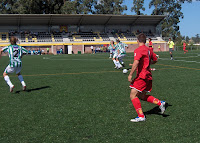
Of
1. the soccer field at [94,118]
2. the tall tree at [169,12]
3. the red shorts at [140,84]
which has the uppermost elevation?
the tall tree at [169,12]

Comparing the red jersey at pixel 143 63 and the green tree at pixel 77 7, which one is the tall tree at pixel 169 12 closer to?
the green tree at pixel 77 7

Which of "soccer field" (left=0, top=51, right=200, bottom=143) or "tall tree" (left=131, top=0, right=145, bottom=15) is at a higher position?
"tall tree" (left=131, top=0, right=145, bottom=15)

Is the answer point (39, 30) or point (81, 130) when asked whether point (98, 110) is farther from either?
point (39, 30)

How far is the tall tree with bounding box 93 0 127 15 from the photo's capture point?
7562cm

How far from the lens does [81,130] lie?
434cm

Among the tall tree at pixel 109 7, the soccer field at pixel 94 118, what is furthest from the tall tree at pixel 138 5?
the soccer field at pixel 94 118

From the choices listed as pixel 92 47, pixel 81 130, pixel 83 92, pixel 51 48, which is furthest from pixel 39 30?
pixel 81 130

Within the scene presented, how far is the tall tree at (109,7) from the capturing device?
75.6 metres

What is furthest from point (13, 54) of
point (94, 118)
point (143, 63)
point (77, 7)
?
point (77, 7)

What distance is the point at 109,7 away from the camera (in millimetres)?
76500

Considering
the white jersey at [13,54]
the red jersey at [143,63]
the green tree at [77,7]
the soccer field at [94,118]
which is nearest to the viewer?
the soccer field at [94,118]

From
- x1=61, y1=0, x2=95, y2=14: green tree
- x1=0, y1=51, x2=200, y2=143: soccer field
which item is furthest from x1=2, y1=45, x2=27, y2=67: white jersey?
x1=61, y1=0, x2=95, y2=14: green tree

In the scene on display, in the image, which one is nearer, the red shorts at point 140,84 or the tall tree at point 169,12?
the red shorts at point 140,84

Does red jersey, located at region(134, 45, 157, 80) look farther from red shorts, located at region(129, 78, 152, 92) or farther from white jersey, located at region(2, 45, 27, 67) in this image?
white jersey, located at region(2, 45, 27, 67)
